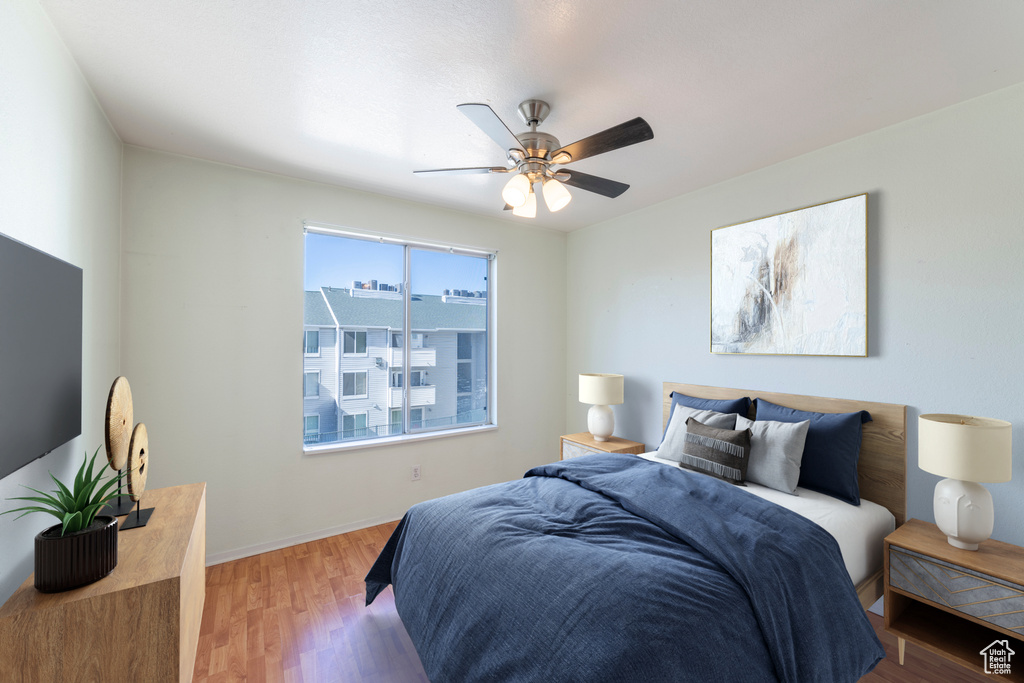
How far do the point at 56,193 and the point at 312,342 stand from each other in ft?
5.43

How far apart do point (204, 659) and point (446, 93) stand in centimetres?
278

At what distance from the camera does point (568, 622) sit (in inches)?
50.3

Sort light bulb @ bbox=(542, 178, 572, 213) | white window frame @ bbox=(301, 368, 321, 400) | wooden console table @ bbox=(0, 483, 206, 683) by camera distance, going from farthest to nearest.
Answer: white window frame @ bbox=(301, 368, 321, 400) < light bulb @ bbox=(542, 178, 572, 213) < wooden console table @ bbox=(0, 483, 206, 683)

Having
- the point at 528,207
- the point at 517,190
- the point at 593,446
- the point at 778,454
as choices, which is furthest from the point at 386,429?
the point at 778,454

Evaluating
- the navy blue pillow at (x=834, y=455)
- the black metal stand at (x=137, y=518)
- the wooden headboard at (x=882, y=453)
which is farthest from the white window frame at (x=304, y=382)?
the wooden headboard at (x=882, y=453)

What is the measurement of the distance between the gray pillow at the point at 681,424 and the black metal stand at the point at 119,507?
278 cm

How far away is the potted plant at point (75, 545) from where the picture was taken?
1247mm

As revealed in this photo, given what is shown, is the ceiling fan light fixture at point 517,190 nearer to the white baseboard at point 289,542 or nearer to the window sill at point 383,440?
the window sill at point 383,440

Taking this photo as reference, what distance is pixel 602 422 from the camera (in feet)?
11.6

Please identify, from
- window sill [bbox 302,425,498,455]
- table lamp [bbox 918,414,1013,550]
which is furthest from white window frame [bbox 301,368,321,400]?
table lamp [bbox 918,414,1013,550]

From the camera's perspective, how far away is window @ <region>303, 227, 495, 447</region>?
326cm

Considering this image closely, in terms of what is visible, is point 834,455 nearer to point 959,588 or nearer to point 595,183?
point 959,588

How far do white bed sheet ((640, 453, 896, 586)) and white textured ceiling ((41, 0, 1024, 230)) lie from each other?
193cm

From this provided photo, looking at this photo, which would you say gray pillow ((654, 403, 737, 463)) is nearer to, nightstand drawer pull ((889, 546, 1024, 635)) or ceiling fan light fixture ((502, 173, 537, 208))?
nightstand drawer pull ((889, 546, 1024, 635))
